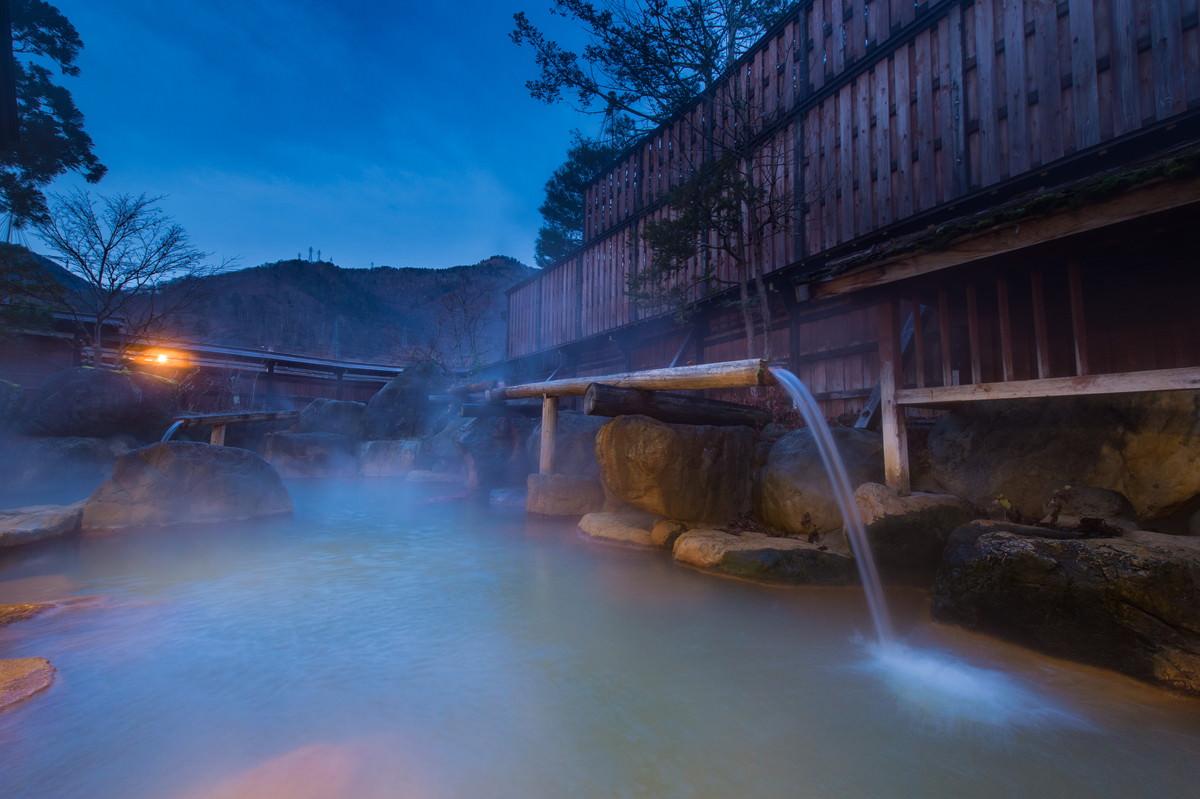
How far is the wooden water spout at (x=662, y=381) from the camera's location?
5730 millimetres

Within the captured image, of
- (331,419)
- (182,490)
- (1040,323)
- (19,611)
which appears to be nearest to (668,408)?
(1040,323)

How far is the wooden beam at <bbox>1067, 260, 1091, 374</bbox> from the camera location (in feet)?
13.1

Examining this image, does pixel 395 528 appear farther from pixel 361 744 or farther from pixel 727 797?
pixel 727 797

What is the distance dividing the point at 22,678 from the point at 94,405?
41.5 ft

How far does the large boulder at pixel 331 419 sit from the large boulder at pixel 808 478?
1620 cm

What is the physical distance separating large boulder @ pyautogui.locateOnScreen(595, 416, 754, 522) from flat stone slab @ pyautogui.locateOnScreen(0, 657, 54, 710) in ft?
17.1

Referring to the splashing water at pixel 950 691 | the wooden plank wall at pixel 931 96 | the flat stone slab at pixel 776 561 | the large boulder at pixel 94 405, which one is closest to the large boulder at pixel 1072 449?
the flat stone slab at pixel 776 561

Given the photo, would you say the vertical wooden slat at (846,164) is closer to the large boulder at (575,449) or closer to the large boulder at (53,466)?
the large boulder at (575,449)

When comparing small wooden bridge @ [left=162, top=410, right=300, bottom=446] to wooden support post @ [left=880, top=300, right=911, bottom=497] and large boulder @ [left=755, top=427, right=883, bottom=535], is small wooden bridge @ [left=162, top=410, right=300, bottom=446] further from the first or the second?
wooden support post @ [left=880, top=300, right=911, bottom=497]

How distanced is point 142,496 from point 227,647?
595 centimetres

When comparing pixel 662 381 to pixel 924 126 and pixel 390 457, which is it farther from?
pixel 390 457

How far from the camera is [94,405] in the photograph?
11578 millimetres

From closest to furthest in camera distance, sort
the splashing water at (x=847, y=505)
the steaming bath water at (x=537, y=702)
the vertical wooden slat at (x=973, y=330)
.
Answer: the steaming bath water at (x=537, y=702)
the splashing water at (x=847, y=505)
the vertical wooden slat at (x=973, y=330)

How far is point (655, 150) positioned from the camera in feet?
40.8
